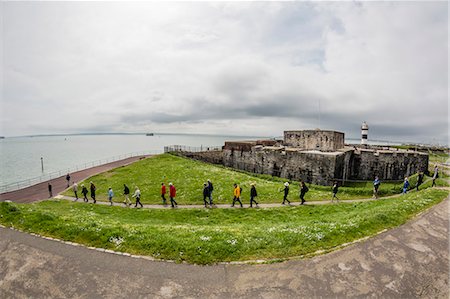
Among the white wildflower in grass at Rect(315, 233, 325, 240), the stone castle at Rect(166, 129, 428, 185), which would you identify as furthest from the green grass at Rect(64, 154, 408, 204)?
the white wildflower in grass at Rect(315, 233, 325, 240)

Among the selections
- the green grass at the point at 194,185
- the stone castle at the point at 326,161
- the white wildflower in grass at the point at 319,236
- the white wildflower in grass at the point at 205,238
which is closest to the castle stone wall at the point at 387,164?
the stone castle at the point at 326,161

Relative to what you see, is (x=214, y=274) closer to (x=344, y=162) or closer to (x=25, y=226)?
(x=25, y=226)

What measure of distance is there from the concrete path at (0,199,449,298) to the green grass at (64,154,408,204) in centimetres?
1161

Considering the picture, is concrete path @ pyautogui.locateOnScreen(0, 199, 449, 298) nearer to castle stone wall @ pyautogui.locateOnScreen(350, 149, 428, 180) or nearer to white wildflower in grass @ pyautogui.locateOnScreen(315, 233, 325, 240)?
white wildflower in grass @ pyautogui.locateOnScreen(315, 233, 325, 240)

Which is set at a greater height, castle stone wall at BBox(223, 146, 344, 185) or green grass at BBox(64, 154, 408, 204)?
castle stone wall at BBox(223, 146, 344, 185)

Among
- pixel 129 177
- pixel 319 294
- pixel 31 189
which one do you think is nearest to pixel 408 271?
pixel 319 294

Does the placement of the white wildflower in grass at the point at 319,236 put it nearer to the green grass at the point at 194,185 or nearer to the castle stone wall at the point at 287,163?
the green grass at the point at 194,185

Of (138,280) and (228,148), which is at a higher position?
(228,148)

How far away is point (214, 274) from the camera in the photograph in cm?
686

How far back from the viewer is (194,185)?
76.1 ft

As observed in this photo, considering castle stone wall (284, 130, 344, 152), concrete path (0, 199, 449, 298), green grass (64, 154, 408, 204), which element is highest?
castle stone wall (284, 130, 344, 152)

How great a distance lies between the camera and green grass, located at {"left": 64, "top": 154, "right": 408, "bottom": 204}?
2020 centimetres

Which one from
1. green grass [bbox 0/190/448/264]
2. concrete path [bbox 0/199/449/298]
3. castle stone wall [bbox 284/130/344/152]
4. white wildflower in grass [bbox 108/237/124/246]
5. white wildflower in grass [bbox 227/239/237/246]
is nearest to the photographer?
concrete path [bbox 0/199/449/298]

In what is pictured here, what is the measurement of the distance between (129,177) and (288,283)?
90.5 ft
